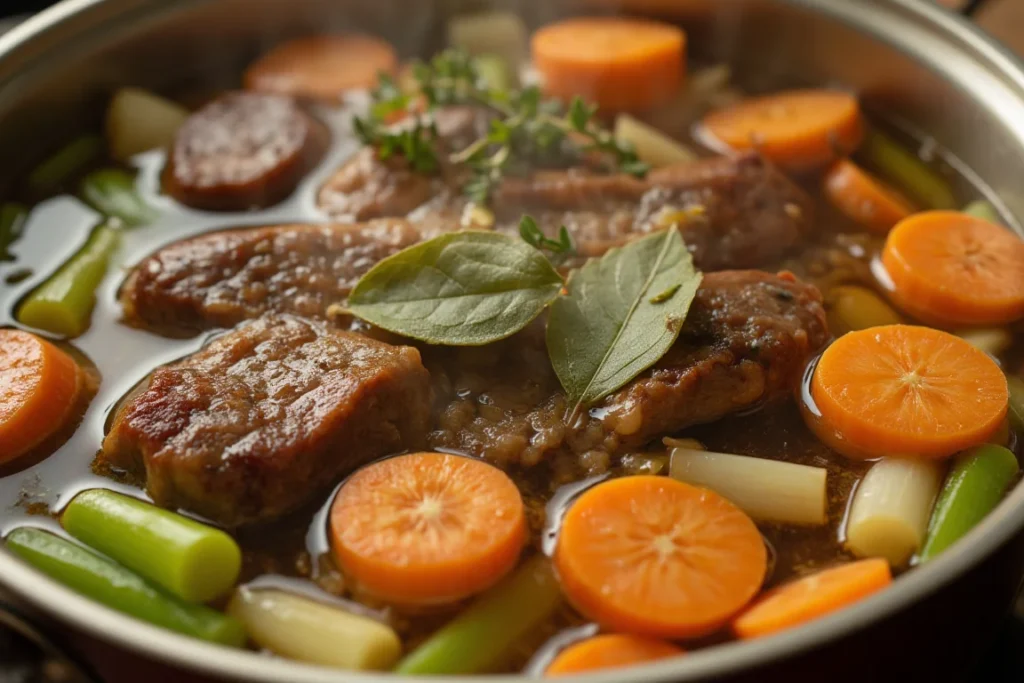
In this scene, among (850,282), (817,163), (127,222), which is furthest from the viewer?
(817,163)

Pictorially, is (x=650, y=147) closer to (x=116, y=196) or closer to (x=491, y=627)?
(x=116, y=196)

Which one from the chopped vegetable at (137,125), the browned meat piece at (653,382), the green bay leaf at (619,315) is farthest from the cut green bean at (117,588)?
the chopped vegetable at (137,125)

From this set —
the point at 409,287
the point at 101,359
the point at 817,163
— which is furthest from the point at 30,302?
the point at 817,163

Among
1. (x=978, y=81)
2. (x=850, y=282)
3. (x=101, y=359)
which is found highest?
(x=978, y=81)

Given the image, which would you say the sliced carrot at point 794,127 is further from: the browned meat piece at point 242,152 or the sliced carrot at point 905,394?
the browned meat piece at point 242,152

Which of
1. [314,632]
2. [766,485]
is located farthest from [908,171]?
[314,632]

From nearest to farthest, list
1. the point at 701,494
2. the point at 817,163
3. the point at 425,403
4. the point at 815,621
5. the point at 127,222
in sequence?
the point at 815,621 → the point at 701,494 → the point at 425,403 → the point at 127,222 → the point at 817,163

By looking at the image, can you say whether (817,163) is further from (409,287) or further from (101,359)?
(101,359)
